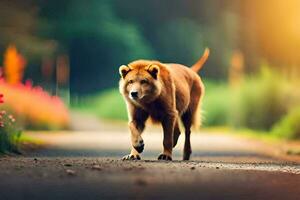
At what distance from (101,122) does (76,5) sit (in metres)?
3.21

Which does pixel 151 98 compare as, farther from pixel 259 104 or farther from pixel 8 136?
pixel 259 104

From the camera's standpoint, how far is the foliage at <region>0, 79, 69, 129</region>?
21.5 metres

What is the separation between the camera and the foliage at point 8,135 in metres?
14.0

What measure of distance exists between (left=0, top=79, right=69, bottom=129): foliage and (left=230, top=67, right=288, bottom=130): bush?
4063mm

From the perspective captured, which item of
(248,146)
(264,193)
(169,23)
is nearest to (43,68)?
(169,23)

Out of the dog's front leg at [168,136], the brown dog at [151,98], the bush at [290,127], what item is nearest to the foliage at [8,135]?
the brown dog at [151,98]

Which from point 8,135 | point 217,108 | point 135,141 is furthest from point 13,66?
point 135,141

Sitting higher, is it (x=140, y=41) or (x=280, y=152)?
(x=140, y=41)

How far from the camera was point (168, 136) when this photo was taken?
38.4 ft

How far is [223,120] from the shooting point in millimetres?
24859

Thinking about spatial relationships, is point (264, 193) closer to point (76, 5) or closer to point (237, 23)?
point (76, 5)

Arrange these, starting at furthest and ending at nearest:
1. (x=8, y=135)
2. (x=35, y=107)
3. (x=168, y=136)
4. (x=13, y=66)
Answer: (x=13, y=66), (x=35, y=107), (x=8, y=135), (x=168, y=136)

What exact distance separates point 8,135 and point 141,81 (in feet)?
11.6

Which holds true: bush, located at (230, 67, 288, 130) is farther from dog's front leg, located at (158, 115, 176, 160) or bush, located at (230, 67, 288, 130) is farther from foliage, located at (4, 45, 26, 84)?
dog's front leg, located at (158, 115, 176, 160)
